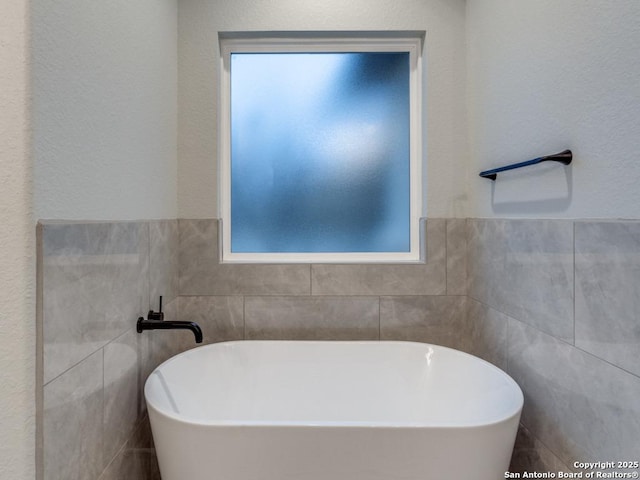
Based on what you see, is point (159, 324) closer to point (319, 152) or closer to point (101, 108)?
point (101, 108)

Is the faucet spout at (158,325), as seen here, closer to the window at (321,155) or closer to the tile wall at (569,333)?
the window at (321,155)

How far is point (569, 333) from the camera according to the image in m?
1.10

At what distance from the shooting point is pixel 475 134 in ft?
5.84

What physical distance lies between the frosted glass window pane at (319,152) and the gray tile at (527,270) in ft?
1.52

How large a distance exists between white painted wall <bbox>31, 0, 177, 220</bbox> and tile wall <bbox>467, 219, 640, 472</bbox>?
1.39 m

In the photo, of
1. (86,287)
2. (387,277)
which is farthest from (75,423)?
(387,277)

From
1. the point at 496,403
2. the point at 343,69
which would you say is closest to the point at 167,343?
the point at 496,403

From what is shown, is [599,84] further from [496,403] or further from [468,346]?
[468,346]

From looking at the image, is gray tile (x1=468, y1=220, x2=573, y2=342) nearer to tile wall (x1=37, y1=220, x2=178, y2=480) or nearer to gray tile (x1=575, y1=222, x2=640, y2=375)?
gray tile (x1=575, y1=222, x2=640, y2=375)

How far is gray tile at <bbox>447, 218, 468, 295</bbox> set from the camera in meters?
1.86

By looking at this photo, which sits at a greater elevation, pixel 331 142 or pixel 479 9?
pixel 479 9

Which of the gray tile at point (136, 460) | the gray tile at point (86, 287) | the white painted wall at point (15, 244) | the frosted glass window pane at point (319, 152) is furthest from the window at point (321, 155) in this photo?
the white painted wall at point (15, 244)

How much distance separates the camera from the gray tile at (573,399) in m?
0.90

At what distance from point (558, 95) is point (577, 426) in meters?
1.01
